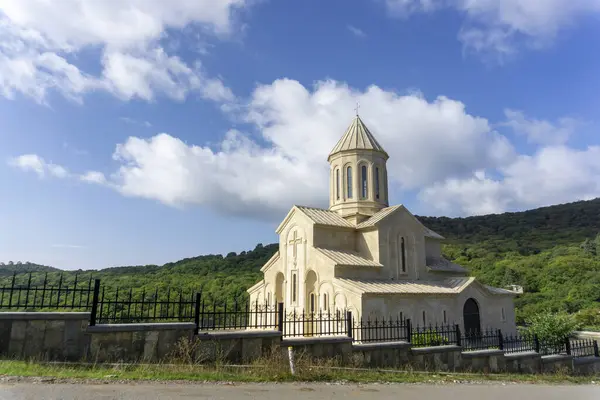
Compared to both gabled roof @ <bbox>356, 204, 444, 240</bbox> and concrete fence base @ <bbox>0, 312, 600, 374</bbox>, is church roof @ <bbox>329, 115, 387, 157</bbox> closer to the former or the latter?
gabled roof @ <bbox>356, 204, 444, 240</bbox>

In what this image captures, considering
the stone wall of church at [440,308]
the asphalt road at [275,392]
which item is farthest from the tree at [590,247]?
the asphalt road at [275,392]

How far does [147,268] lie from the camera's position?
50.4m

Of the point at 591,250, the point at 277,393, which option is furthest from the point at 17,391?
the point at 591,250

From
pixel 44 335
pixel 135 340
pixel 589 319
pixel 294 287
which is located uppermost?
pixel 294 287

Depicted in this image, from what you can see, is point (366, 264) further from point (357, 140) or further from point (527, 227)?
point (527, 227)

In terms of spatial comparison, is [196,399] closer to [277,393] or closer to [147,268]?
[277,393]

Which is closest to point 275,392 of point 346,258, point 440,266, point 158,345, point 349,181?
point 158,345

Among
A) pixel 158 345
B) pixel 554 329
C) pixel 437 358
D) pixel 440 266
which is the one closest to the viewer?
pixel 158 345

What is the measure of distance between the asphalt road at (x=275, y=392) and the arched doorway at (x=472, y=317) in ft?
37.1

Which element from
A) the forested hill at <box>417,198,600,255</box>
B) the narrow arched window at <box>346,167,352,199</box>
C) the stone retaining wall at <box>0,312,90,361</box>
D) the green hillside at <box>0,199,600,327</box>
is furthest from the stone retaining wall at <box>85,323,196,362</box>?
the forested hill at <box>417,198,600,255</box>

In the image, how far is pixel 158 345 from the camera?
320 inches

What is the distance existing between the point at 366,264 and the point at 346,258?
1.00m

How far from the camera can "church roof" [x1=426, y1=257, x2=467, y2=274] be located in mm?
21562

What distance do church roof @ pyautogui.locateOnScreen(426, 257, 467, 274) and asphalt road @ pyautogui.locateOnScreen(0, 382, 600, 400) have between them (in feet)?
42.9
